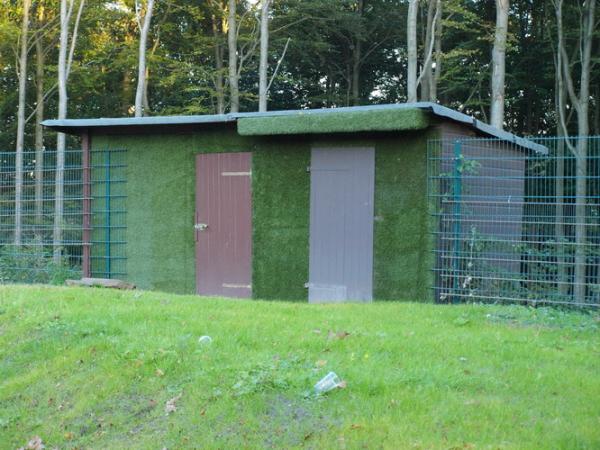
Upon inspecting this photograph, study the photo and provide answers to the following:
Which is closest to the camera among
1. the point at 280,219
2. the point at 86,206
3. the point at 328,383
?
the point at 328,383

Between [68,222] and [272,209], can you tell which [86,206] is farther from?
[272,209]

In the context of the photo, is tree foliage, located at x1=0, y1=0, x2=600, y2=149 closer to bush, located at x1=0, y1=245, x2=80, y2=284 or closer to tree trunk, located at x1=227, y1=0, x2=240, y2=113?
tree trunk, located at x1=227, y1=0, x2=240, y2=113

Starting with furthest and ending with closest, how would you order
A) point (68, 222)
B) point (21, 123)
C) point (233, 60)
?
1. point (233, 60)
2. point (21, 123)
3. point (68, 222)

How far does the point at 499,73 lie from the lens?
55.8 ft

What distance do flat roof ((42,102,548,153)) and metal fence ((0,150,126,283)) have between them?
58 centimetres

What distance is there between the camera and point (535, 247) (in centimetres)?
980

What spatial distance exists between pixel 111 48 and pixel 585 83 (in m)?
15.7

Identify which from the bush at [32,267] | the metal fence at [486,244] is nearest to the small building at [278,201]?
the metal fence at [486,244]

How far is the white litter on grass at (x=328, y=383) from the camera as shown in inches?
197

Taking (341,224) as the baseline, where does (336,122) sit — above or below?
above

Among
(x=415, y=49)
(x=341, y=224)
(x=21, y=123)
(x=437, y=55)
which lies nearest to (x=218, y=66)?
(x=21, y=123)

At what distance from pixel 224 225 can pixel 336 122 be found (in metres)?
2.58

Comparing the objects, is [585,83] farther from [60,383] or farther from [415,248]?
[60,383]

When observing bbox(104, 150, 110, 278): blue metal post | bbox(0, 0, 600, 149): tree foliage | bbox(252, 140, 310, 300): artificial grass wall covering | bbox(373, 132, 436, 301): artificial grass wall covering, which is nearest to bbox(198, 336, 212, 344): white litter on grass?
bbox(373, 132, 436, 301): artificial grass wall covering
